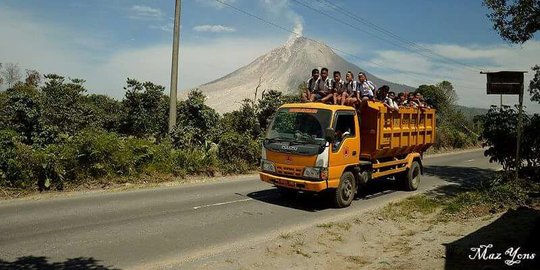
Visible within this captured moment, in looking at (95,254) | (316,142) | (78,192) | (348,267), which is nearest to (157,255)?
(95,254)

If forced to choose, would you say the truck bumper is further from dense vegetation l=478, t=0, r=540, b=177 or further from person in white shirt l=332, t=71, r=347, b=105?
dense vegetation l=478, t=0, r=540, b=177

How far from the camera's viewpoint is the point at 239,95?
15650 cm

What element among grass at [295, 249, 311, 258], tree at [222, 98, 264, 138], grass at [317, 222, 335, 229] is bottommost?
grass at [295, 249, 311, 258]

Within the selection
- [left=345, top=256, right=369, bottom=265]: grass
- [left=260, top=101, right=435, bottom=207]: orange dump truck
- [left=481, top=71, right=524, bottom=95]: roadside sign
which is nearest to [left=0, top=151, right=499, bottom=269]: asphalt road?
[left=260, top=101, right=435, bottom=207]: orange dump truck

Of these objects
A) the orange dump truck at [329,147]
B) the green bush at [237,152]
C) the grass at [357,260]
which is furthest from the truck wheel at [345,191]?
the green bush at [237,152]

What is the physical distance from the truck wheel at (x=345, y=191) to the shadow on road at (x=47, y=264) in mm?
5870

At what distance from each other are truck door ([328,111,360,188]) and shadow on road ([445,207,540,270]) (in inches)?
→ 126

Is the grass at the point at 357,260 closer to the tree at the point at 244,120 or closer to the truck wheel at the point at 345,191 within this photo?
the truck wheel at the point at 345,191

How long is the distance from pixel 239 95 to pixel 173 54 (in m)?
140

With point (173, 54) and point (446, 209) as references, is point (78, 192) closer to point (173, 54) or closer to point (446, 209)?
point (173, 54)

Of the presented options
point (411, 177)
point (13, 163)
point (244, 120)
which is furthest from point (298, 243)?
point (244, 120)

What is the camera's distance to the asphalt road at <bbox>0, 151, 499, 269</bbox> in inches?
254

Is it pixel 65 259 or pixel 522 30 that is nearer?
pixel 65 259

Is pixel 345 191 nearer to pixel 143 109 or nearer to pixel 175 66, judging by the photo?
pixel 175 66
